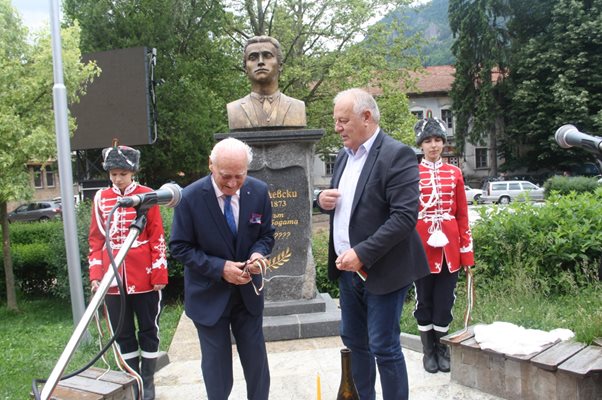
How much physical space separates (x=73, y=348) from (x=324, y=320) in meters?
3.85

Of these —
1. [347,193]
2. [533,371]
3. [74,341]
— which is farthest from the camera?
[533,371]

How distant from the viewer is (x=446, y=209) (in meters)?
4.37

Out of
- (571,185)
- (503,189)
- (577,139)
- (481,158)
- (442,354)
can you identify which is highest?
(481,158)

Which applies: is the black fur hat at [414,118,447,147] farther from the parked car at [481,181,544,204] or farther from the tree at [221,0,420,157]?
the parked car at [481,181,544,204]

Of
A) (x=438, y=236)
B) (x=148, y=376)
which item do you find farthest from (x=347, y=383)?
(x=148, y=376)

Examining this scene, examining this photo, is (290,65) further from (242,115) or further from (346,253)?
(346,253)

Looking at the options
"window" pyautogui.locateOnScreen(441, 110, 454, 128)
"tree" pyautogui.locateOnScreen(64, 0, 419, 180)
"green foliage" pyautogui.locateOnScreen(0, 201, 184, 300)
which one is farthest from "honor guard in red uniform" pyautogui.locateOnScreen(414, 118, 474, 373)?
"window" pyautogui.locateOnScreen(441, 110, 454, 128)

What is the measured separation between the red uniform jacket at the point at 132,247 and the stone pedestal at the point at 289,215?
6.03ft

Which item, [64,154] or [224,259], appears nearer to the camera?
[224,259]

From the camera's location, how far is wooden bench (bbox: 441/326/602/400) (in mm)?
3326

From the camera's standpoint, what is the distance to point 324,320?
17.9ft

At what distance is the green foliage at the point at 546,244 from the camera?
6359 millimetres

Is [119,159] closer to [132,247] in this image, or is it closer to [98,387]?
[132,247]

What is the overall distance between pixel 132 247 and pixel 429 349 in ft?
8.28
